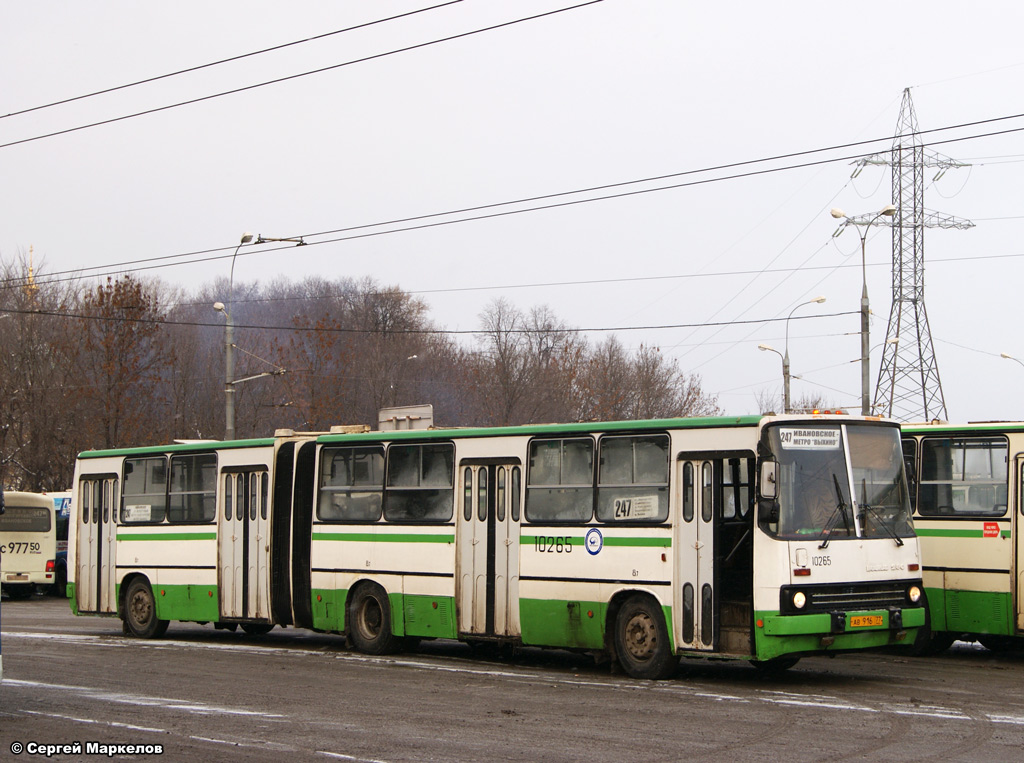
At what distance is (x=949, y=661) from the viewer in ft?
52.1

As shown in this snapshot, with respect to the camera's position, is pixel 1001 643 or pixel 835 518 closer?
pixel 835 518

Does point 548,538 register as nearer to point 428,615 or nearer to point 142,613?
point 428,615

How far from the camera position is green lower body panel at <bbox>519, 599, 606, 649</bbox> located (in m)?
14.4

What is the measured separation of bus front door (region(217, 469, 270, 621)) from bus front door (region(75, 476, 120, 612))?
2.73 meters

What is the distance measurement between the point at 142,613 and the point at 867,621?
1188 centimetres

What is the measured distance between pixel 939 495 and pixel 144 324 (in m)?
37.6

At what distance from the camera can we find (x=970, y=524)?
15430mm

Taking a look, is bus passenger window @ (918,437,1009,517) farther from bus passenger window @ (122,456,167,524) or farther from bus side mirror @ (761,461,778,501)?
bus passenger window @ (122,456,167,524)

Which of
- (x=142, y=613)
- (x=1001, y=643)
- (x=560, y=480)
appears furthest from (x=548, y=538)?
(x=142, y=613)

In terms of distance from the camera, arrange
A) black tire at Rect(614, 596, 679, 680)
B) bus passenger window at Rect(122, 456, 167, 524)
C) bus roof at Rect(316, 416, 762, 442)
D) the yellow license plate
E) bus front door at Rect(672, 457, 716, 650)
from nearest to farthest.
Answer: the yellow license plate, bus front door at Rect(672, 457, 716, 650), bus roof at Rect(316, 416, 762, 442), black tire at Rect(614, 596, 679, 680), bus passenger window at Rect(122, 456, 167, 524)

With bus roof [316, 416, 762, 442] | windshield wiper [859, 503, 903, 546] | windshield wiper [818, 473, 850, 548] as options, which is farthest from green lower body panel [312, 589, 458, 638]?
windshield wiper [859, 503, 903, 546]

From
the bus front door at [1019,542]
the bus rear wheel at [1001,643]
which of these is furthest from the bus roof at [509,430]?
the bus rear wheel at [1001,643]

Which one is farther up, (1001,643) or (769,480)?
(769,480)

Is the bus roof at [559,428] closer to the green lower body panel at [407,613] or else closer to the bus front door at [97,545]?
the green lower body panel at [407,613]
